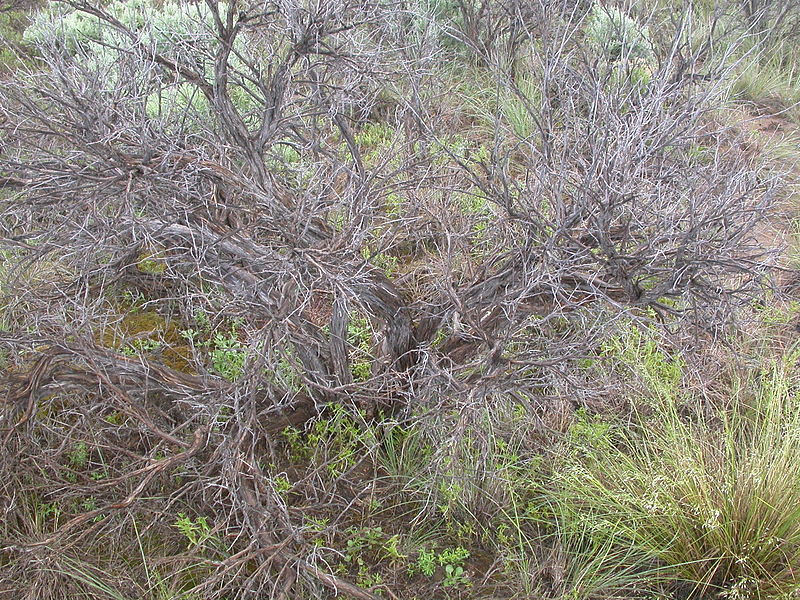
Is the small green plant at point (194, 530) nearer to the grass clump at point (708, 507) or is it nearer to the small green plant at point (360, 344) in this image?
the small green plant at point (360, 344)

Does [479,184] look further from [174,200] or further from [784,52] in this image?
[784,52]

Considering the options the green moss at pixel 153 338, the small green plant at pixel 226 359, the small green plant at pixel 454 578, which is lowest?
the small green plant at pixel 454 578

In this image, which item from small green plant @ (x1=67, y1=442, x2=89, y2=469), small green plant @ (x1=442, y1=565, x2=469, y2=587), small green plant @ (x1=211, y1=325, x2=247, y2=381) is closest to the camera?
small green plant @ (x1=442, y1=565, x2=469, y2=587)

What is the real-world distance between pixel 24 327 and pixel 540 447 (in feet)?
7.75

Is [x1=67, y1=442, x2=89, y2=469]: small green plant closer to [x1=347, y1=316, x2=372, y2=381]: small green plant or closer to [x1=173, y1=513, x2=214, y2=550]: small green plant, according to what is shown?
[x1=173, y1=513, x2=214, y2=550]: small green plant

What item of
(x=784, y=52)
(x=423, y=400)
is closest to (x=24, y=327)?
(x=423, y=400)

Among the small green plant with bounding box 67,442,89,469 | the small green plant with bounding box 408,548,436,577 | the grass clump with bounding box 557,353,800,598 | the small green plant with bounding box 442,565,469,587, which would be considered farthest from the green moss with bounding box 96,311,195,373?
the grass clump with bounding box 557,353,800,598

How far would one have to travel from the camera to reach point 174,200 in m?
2.42

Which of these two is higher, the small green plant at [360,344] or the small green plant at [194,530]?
the small green plant at [360,344]

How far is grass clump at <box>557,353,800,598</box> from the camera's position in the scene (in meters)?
2.69

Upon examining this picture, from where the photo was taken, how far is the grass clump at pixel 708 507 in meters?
2.69

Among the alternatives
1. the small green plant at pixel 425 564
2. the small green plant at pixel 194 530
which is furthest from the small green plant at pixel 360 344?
the small green plant at pixel 194 530

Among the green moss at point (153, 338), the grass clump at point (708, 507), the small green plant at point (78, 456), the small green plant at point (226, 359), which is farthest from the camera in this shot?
the green moss at point (153, 338)

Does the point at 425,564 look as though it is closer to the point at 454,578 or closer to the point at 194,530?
the point at 454,578
